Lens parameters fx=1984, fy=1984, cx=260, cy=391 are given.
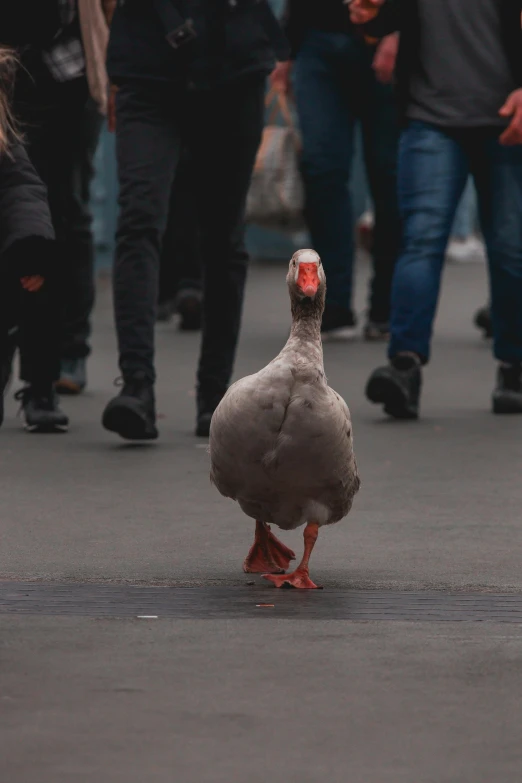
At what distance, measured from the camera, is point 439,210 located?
7.50 meters

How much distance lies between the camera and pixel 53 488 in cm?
606

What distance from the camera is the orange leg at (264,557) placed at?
4.82 metres

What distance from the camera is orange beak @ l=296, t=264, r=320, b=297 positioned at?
4.91 metres

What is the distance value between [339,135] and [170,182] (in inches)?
126

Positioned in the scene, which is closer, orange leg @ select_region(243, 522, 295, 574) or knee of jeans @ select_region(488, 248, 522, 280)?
orange leg @ select_region(243, 522, 295, 574)

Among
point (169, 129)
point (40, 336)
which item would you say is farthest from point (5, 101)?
point (40, 336)

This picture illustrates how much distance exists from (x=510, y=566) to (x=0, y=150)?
1.61 m

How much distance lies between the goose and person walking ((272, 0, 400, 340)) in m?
4.92

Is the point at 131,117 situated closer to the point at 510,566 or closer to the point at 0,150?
the point at 0,150

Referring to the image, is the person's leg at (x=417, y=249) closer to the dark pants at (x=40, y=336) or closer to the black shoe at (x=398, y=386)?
the black shoe at (x=398, y=386)

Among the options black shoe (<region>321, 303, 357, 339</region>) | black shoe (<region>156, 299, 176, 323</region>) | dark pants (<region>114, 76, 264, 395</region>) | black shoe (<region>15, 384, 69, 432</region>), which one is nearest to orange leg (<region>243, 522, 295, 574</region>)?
dark pants (<region>114, 76, 264, 395</region>)

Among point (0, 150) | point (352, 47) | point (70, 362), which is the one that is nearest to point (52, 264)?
point (0, 150)

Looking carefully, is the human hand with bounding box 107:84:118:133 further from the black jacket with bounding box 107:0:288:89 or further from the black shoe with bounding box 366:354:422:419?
the black shoe with bounding box 366:354:422:419

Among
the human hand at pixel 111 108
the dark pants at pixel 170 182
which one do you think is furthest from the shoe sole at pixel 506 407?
the human hand at pixel 111 108
